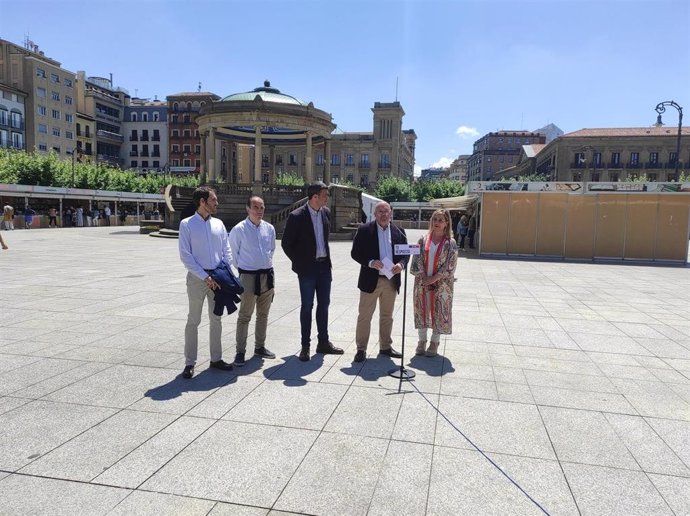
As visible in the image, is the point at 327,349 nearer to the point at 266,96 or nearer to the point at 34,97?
the point at 266,96

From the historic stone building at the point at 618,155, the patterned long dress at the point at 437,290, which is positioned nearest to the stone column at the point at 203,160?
the patterned long dress at the point at 437,290

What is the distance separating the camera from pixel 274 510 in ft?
8.93

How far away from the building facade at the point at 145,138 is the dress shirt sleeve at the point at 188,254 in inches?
3772

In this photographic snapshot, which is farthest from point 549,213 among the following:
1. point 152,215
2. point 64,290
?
point 152,215

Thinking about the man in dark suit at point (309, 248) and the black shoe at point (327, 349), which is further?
the black shoe at point (327, 349)

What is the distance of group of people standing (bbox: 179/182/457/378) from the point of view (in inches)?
191

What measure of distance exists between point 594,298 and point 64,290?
35.9 feet

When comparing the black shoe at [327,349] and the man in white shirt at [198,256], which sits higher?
the man in white shirt at [198,256]

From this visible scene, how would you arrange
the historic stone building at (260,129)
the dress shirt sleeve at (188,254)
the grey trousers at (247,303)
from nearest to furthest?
the dress shirt sleeve at (188,254) < the grey trousers at (247,303) < the historic stone building at (260,129)

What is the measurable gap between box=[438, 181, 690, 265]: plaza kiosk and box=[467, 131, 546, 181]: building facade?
4523 inches

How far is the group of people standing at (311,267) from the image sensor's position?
15.9 feet

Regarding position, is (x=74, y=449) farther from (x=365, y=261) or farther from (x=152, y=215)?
(x=152, y=215)

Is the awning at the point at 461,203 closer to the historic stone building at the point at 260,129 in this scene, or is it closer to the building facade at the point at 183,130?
the historic stone building at the point at 260,129

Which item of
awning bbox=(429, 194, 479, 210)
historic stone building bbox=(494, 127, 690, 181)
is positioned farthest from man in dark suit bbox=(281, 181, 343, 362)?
historic stone building bbox=(494, 127, 690, 181)
